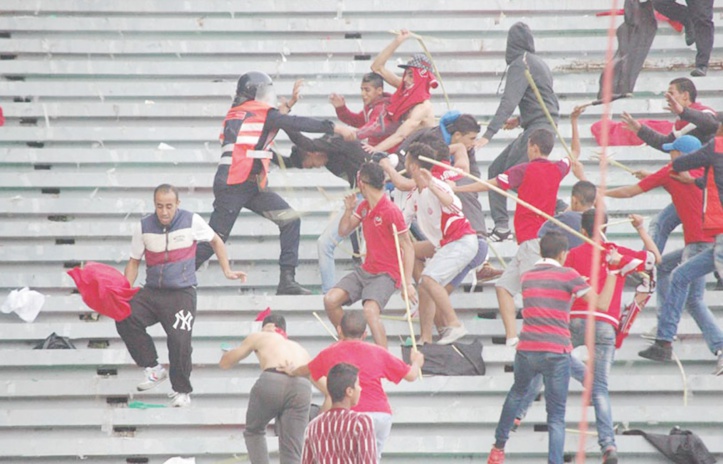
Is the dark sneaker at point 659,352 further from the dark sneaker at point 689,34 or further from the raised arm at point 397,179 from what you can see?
the dark sneaker at point 689,34

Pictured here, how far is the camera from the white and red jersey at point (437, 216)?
30.2ft

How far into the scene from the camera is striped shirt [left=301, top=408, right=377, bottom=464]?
6.86 meters

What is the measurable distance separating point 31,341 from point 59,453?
111cm

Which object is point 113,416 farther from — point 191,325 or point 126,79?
point 126,79

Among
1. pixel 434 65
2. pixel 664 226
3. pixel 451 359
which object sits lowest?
pixel 451 359

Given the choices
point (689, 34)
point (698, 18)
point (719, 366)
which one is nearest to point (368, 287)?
point (719, 366)

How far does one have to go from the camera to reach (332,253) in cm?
982

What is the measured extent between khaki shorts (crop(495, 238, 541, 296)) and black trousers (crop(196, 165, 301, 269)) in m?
1.61

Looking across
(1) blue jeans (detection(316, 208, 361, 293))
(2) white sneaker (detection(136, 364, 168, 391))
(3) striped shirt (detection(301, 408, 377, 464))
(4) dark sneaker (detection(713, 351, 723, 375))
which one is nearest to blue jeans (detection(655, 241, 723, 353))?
(4) dark sneaker (detection(713, 351, 723, 375))

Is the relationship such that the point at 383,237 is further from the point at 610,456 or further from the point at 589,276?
the point at 610,456

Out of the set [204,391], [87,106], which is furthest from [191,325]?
[87,106]

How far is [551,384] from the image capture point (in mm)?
8133

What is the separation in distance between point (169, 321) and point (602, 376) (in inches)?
111

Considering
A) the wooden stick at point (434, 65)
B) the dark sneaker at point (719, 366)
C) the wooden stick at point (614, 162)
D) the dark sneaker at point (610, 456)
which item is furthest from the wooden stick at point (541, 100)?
the dark sneaker at point (610, 456)
